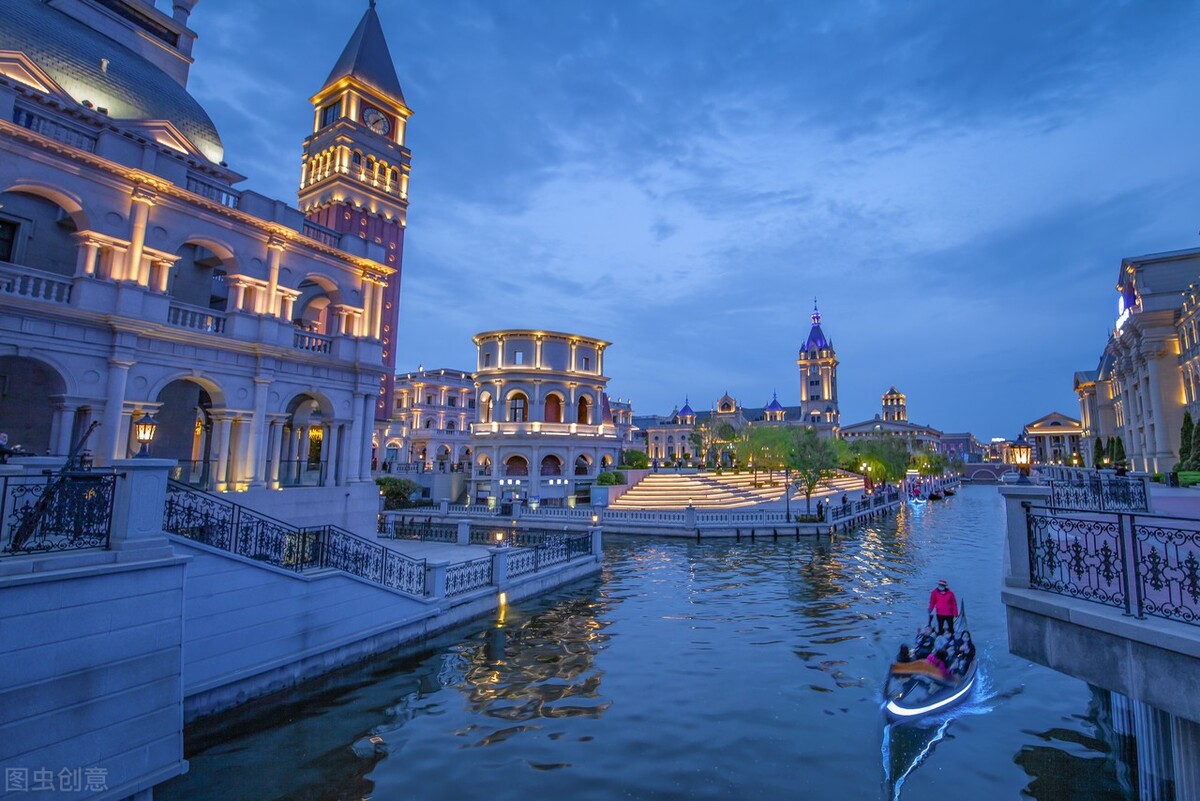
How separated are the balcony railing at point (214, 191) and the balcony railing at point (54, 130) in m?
2.67

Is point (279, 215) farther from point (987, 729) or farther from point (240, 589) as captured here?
point (987, 729)

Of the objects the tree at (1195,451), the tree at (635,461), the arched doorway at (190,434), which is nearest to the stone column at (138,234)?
the arched doorway at (190,434)

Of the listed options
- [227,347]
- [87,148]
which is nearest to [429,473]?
[227,347]

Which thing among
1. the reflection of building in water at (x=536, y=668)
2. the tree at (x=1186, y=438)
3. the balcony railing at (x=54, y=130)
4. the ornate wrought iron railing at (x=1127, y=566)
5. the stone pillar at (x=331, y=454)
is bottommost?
the reflection of building in water at (x=536, y=668)

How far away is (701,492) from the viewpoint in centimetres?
4819

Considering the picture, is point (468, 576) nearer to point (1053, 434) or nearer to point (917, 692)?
point (917, 692)

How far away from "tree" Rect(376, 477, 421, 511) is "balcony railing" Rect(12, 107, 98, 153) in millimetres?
30187

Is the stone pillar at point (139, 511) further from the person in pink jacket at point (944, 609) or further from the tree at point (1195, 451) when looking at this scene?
the tree at point (1195, 451)

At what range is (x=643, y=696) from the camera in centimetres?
1190

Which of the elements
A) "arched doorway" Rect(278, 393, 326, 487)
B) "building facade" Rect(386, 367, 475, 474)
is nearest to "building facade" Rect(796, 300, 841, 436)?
"building facade" Rect(386, 367, 475, 474)

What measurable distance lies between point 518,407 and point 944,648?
4435cm

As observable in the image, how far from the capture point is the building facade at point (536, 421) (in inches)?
2010

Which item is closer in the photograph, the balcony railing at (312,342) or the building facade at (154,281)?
the building facade at (154,281)

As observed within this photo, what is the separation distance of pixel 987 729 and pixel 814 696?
9.83 ft
